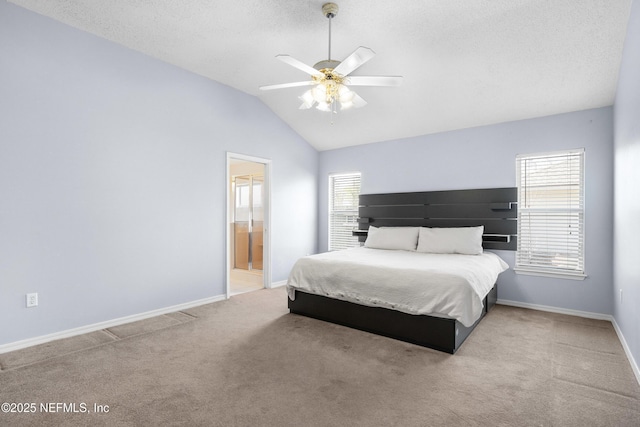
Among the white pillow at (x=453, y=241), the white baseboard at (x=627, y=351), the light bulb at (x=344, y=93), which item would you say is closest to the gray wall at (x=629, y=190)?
the white baseboard at (x=627, y=351)

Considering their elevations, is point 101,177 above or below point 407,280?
above

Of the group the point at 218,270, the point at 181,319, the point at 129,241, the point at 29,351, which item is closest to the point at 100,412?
the point at 29,351

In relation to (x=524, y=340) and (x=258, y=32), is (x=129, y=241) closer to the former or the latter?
(x=258, y=32)

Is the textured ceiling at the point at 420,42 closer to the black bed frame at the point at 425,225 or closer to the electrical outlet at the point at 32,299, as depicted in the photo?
the black bed frame at the point at 425,225

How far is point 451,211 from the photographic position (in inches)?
182

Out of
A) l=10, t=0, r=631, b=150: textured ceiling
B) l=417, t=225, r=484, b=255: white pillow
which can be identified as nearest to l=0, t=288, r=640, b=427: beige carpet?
l=417, t=225, r=484, b=255: white pillow

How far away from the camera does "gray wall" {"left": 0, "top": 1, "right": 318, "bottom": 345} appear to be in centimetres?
274

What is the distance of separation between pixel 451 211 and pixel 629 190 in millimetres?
2140

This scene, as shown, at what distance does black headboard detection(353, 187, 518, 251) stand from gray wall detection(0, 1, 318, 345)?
239cm

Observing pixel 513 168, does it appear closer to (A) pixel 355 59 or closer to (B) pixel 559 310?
(B) pixel 559 310

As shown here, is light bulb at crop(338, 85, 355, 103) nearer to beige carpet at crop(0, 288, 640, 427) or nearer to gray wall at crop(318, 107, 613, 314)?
beige carpet at crop(0, 288, 640, 427)

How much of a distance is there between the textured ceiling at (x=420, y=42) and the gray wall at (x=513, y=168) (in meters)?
0.22

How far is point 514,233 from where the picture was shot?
4.18 m

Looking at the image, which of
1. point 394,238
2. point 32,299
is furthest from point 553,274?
point 32,299
